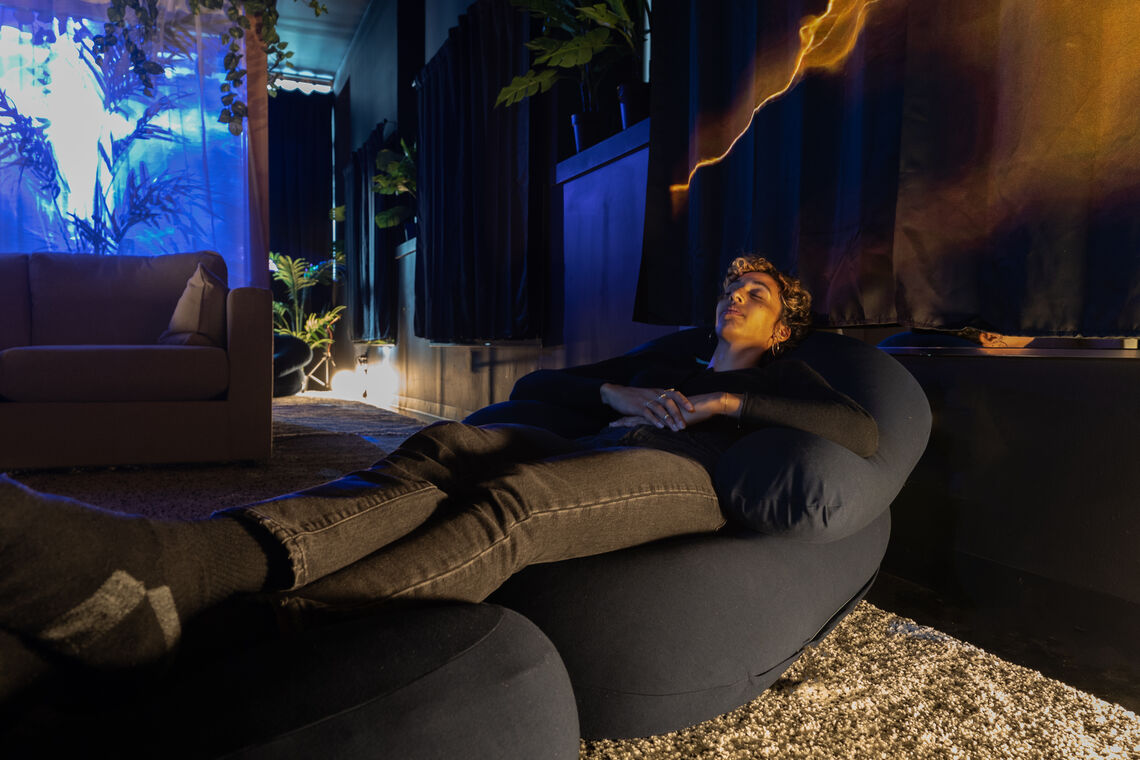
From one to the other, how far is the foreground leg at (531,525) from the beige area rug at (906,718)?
0.27m

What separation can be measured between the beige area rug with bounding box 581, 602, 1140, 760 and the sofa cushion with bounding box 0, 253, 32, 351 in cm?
332

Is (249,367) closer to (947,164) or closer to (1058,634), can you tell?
(947,164)

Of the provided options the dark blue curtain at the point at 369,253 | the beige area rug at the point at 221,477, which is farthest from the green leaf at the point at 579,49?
the dark blue curtain at the point at 369,253

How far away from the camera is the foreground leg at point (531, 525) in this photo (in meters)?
0.78

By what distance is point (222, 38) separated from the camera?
388 centimetres

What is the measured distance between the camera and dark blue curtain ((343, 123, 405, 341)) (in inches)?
257

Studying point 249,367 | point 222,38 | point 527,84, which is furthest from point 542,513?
point 222,38

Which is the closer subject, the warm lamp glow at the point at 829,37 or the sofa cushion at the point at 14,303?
the warm lamp glow at the point at 829,37

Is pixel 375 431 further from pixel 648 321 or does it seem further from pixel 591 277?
pixel 648 321

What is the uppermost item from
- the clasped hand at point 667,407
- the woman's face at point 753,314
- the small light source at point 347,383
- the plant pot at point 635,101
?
the plant pot at point 635,101

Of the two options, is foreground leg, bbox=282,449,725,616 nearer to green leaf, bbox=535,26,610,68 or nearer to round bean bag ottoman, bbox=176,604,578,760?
round bean bag ottoman, bbox=176,604,578,760

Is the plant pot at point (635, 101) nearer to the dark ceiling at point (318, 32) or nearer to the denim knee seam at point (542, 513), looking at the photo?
the denim knee seam at point (542, 513)

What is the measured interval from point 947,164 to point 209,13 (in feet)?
13.2

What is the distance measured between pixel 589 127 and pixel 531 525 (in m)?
2.61
